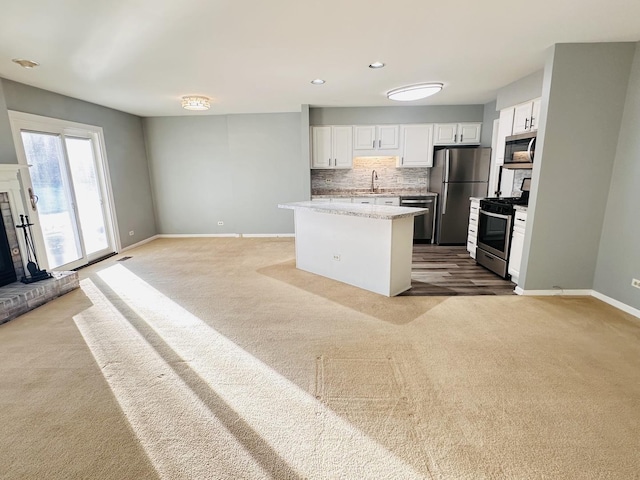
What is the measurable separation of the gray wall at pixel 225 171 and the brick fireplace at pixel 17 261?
2.94 m

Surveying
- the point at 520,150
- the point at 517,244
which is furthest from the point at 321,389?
the point at 520,150

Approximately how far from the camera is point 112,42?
264 cm

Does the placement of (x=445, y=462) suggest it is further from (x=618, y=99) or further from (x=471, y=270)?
(x=618, y=99)

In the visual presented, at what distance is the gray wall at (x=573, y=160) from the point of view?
2957 millimetres

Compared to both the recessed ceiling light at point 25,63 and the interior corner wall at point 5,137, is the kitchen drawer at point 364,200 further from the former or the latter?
the interior corner wall at point 5,137

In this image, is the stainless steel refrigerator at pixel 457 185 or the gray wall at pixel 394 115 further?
the gray wall at pixel 394 115

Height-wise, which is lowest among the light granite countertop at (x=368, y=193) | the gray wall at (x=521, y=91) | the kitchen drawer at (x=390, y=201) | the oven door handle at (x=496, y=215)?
the oven door handle at (x=496, y=215)

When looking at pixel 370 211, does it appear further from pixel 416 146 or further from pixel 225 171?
pixel 225 171

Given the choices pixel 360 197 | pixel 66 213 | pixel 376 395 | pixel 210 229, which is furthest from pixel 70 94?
pixel 376 395

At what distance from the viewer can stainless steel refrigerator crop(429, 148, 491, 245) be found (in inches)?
212

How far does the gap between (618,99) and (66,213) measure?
23.4 feet

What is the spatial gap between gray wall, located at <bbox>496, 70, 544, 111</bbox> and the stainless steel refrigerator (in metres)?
0.98

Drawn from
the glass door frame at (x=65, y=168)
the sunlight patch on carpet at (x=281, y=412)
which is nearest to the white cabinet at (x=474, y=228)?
the sunlight patch on carpet at (x=281, y=412)

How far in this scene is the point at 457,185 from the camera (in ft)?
18.0
